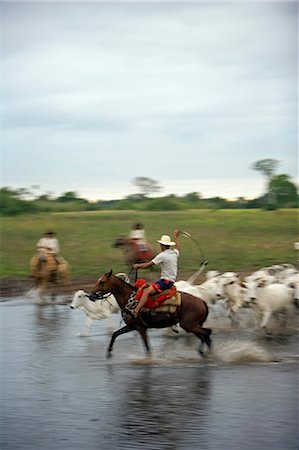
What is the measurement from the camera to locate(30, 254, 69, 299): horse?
2264 cm

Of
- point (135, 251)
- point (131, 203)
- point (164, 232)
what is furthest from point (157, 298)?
Answer: point (131, 203)

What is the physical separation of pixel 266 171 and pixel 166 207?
20.0 metres

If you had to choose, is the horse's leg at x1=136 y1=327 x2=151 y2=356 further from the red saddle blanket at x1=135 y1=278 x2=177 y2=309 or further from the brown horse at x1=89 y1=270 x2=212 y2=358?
the red saddle blanket at x1=135 y1=278 x2=177 y2=309

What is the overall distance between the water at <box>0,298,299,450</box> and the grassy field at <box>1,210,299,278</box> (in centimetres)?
1245

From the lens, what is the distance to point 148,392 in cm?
1196

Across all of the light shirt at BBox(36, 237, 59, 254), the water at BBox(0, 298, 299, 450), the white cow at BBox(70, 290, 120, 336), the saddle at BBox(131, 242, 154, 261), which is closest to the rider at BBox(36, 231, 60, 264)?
the light shirt at BBox(36, 237, 59, 254)

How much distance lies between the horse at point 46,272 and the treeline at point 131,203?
717cm

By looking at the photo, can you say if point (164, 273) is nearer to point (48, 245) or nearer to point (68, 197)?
point (48, 245)

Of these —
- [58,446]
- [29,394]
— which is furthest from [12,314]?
[58,446]

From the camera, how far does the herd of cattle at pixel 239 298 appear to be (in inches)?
657

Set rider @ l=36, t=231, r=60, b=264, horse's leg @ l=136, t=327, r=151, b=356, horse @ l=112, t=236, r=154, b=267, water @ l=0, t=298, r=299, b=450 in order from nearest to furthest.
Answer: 1. water @ l=0, t=298, r=299, b=450
2. horse's leg @ l=136, t=327, r=151, b=356
3. rider @ l=36, t=231, r=60, b=264
4. horse @ l=112, t=236, r=154, b=267

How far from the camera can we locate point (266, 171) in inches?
1000

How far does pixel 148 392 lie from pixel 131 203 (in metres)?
34.4

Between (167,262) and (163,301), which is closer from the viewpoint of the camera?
(167,262)
